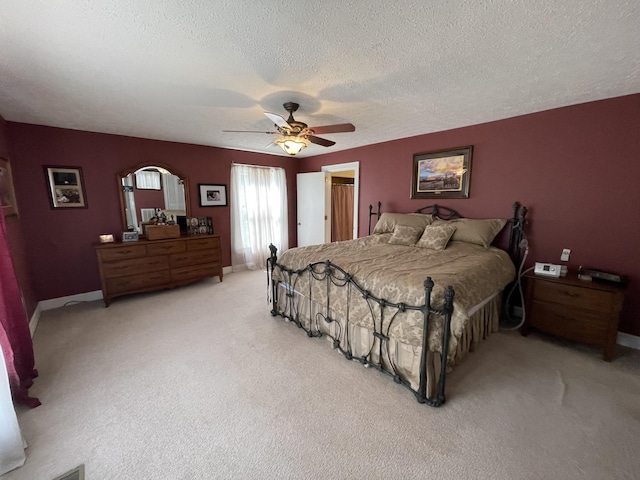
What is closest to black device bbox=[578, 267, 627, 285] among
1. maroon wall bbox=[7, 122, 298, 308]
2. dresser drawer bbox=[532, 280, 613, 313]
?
dresser drawer bbox=[532, 280, 613, 313]

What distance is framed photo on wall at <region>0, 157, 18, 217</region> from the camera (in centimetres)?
269

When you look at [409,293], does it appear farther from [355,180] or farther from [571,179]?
[355,180]

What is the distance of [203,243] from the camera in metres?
4.33

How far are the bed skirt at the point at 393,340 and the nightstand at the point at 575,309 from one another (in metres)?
0.37

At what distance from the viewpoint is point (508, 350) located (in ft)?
8.24

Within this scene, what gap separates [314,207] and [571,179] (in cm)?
396

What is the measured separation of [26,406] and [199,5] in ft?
9.37

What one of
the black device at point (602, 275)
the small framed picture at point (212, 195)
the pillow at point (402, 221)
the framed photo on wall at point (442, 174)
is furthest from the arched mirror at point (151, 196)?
the black device at point (602, 275)

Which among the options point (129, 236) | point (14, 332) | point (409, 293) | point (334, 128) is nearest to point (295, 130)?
point (334, 128)

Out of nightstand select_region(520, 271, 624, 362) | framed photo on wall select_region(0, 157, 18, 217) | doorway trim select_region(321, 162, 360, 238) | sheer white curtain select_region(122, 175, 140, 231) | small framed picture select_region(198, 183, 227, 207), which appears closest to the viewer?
nightstand select_region(520, 271, 624, 362)

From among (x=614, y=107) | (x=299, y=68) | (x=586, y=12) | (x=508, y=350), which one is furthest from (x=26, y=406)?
(x=614, y=107)

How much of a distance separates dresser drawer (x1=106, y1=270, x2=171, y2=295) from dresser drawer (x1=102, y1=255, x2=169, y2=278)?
0.20 feet

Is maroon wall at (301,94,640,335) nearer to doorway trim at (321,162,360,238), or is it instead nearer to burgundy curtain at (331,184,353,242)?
doorway trim at (321,162,360,238)

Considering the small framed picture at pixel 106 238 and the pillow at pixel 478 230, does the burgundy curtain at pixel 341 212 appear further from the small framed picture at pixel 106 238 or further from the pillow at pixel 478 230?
the small framed picture at pixel 106 238
